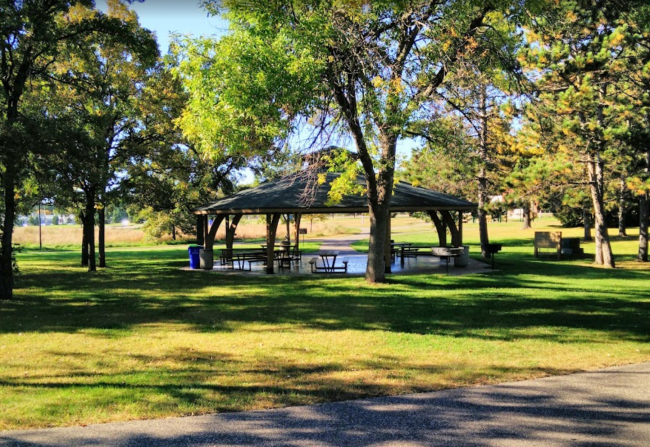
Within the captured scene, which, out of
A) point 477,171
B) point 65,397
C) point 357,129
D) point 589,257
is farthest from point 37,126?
point 589,257

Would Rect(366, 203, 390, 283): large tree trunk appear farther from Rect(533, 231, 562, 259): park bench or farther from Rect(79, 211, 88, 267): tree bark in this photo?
Rect(79, 211, 88, 267): tree bark

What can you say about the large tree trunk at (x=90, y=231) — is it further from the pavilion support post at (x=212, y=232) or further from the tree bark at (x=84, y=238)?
the pavilion support post at (x=212, y=232)

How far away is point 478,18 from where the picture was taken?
13.0m

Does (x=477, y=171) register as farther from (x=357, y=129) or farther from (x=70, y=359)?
(x=70, y=359)

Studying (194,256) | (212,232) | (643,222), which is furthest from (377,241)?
(643,222)

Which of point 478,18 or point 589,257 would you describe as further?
point 589,257

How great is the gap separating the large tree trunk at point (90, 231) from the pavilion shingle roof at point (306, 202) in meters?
3.92

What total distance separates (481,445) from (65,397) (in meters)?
4.26

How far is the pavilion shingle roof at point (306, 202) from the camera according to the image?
17.2m

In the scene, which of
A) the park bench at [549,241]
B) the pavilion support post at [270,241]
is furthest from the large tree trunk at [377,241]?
the park bench at [549,241]

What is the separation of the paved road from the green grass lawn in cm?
34

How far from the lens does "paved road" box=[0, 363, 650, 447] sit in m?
4.63

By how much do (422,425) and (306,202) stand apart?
38.7 ft

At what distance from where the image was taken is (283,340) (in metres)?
8.80
